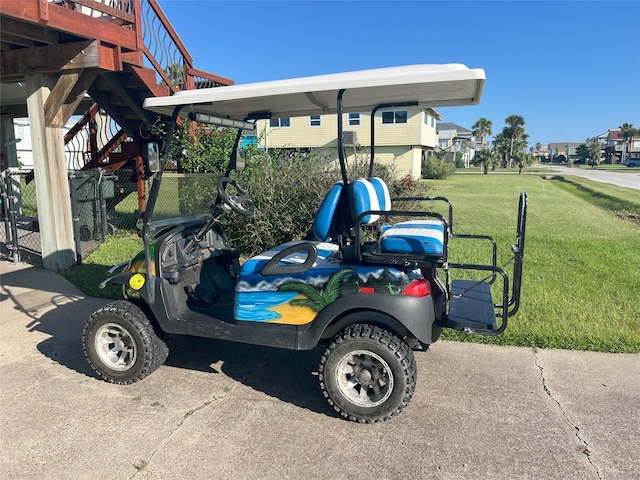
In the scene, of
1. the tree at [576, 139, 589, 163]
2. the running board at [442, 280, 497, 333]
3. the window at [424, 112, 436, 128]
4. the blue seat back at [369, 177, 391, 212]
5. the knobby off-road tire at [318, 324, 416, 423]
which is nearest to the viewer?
the knobby off-road tire at [318, 324, 416, 423]

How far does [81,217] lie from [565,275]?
743 cm

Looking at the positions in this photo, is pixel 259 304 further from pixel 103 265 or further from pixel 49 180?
pixel 49 180

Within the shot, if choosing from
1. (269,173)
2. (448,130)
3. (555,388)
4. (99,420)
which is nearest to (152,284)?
(99,420)

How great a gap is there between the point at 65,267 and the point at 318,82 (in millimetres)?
5571

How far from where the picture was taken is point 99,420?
9.71ft

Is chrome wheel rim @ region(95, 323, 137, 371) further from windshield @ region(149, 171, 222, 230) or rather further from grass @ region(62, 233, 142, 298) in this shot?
grass @ region(62, 233, 142, 298)

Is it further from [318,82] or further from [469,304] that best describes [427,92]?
[469,304]

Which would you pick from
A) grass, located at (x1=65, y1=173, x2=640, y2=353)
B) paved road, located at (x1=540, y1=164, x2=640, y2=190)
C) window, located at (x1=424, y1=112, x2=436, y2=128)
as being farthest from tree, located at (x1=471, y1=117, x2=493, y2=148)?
grass, located at (x1=65, y1=173, x2=640, y2=353)

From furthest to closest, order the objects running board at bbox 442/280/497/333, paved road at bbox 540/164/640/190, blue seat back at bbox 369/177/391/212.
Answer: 1. paved road at bbox 540/164/640/190
2. blue seat back at bbox 369/177/391/212
3. running board at bbox 442/280/497/333

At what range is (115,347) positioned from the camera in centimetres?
347

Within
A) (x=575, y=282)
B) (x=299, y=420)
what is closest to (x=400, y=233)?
(x=299, y=420)

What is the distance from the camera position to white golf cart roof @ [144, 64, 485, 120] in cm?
266

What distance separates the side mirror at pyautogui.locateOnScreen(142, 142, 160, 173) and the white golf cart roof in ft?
1.07

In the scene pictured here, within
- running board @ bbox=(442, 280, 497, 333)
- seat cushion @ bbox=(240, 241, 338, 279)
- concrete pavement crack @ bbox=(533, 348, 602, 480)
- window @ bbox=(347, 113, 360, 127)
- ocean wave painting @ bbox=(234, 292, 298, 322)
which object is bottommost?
concrete pavement crack @ bbox=(533, 348, 602, 480)
